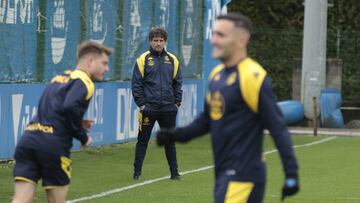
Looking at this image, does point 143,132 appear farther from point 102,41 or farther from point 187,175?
point 102,41

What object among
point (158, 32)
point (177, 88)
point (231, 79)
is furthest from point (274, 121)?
point (177, 88)

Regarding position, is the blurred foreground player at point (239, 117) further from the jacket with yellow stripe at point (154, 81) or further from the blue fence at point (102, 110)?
the blue fence at point (102, 110)

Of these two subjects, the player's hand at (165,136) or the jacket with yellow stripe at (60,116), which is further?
the jacket with yellow stripe at (60,116)

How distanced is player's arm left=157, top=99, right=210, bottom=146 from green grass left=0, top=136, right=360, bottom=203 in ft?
14.5

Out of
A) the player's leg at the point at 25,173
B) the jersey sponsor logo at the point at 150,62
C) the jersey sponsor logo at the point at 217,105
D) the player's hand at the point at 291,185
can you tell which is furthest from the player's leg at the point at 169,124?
the player's hand at the point at 291,185

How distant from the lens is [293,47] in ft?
96.3

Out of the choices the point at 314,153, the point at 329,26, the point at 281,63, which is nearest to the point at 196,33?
the point at 314,153

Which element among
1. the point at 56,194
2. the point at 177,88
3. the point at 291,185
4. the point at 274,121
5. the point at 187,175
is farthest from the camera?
the point at 187,175

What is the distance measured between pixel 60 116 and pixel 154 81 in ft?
18.1

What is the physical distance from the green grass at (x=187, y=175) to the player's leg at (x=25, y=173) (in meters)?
3.65

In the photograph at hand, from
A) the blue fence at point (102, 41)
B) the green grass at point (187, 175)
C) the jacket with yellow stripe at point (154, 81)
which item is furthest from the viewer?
the blue fence at point (102, 41)

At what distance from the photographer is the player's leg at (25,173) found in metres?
7.71

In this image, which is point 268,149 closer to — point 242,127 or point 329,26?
point 242,127

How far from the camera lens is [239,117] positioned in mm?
6488
